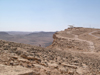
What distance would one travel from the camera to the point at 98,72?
4891mm

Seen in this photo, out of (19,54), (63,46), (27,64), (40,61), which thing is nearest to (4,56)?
(19,54)

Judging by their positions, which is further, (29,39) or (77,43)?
(29,39)

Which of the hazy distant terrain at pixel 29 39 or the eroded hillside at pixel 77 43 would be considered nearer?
the eroded hillside at pixel 77 43

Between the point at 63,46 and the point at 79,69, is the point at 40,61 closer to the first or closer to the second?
the point at 79,69

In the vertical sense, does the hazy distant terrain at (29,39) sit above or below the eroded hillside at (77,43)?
below

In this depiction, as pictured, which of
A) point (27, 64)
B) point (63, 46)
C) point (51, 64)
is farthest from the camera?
point (63, 46)

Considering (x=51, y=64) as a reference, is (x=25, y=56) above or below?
above

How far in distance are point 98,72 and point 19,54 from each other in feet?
13.9

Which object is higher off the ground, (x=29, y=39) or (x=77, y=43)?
(x=77, y=43)

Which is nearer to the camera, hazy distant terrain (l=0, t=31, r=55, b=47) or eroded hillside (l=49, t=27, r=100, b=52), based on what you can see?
eroded hillside (l=49, t=27, r=100, b=52)

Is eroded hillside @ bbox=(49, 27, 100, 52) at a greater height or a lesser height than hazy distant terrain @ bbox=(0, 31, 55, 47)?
greater

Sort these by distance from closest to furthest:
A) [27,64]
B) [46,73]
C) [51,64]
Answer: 1. [46,73]
2. [27,64]
3. [51,64]

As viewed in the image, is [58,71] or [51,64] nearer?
[58,71]

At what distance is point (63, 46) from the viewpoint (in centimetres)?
1540
